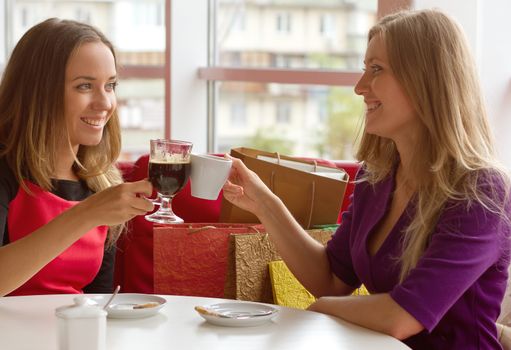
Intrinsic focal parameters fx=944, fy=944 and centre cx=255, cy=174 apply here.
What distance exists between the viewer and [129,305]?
1.95 m

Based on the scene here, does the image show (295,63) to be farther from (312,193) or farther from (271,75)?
(312,193)

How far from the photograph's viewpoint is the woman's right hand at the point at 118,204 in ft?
6.59

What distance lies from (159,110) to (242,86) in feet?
3.22

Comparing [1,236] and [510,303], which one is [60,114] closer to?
[1,236]

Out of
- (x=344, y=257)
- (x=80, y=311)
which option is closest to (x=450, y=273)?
(x=344, y=257)

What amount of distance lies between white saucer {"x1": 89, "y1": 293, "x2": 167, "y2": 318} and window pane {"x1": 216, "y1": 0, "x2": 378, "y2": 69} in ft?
8.81

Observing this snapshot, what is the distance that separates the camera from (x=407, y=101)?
212 cm

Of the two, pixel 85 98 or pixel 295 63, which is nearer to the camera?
pixel 85 98

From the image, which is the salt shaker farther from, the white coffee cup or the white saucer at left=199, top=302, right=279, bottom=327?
the white coffee cup

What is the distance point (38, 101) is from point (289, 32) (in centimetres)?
248

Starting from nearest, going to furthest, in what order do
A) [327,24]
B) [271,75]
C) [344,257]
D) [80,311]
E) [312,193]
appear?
[80,311] → [344,257] → [312,193] → [271,75] → [327,24]

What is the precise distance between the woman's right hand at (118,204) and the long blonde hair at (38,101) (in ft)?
1.38

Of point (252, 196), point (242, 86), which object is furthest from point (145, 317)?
point (242, 86)

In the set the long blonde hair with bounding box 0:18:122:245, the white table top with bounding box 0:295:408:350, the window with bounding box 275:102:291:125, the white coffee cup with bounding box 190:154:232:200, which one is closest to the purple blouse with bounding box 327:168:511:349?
the white table top with bounding box 0:295:408:350
